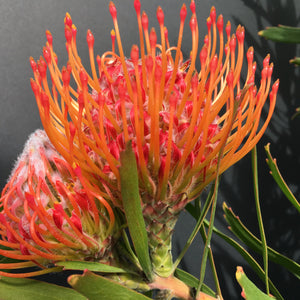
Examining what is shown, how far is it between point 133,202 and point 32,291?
0.52 ft

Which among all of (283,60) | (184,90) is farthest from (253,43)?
(184,90)

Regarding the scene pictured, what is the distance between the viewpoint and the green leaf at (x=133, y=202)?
30cm

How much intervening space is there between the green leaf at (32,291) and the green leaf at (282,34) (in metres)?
0.47

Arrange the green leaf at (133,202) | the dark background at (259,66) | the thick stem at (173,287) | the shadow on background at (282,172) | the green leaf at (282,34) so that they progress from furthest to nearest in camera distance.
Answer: the shadow on background at (282,172) → the dark background at (259,66) → the green leaf at (282,34) → the thick stem at (173,287) → the green leaf at (133,202)

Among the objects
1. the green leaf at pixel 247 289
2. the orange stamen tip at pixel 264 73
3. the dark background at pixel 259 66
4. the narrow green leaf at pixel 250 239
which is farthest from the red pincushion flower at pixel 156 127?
the dark background at pixel 259 66

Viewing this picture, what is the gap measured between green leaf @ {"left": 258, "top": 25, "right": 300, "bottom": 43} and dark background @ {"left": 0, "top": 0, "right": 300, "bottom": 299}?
35 cm

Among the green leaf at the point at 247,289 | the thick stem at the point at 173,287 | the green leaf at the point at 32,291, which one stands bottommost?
the thick stem at the point at 173,287

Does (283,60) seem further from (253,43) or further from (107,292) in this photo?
(107,292)

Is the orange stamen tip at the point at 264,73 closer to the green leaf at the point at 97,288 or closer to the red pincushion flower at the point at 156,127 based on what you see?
the red pincushion flower at the point at 156,127

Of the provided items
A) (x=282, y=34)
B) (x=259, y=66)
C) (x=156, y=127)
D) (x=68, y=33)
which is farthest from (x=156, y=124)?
(x=259, y=66)

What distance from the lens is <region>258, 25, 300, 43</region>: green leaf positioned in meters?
0.56

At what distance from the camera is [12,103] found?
817mm

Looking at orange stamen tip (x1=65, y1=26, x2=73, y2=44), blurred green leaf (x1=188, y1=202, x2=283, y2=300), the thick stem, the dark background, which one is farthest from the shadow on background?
orange stamen tip (x1=65, y1=26, x2=73, y2=44)

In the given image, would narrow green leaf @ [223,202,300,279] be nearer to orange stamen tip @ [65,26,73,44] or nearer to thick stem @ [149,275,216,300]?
thick stem @ [149,275,216,300]
